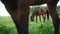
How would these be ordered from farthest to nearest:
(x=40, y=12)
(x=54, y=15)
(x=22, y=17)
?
(x=40, y=12)
(x=54, y=15)
(x=22, y=17)

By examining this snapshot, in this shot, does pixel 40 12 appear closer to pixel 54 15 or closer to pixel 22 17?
pixel 54 15

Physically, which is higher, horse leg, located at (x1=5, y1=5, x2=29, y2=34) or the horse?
the horse

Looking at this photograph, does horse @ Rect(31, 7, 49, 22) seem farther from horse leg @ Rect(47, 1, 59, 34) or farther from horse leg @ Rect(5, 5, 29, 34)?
horse leg @ Rect(5, 5, 29, 34)

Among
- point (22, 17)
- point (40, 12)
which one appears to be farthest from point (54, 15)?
point (40, 12)

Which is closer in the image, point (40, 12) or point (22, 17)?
point (22, 17)

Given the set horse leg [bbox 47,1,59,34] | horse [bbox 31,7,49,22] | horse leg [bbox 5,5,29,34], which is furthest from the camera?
horse [bbox 31,7,49,22]

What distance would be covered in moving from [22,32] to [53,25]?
25.9 inches

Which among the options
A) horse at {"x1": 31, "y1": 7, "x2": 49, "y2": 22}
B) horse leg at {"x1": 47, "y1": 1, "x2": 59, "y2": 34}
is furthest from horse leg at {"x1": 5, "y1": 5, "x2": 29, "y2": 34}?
horse at {"x1": 31, "y1": 7, "x2": 49, "y2": 22}

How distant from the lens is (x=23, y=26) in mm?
1700

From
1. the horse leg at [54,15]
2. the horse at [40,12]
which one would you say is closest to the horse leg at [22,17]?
the horse leg at [54,15]

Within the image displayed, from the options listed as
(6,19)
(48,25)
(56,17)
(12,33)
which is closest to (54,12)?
(56,17)

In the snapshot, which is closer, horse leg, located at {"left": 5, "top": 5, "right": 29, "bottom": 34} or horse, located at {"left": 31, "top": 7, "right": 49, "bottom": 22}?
horse leg, located at {"left": 5, "top": 5, "right": 29, "bottom": 34}

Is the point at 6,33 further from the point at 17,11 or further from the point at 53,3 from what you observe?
the point at 17,11

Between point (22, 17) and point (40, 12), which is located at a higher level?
point (40, 12)
